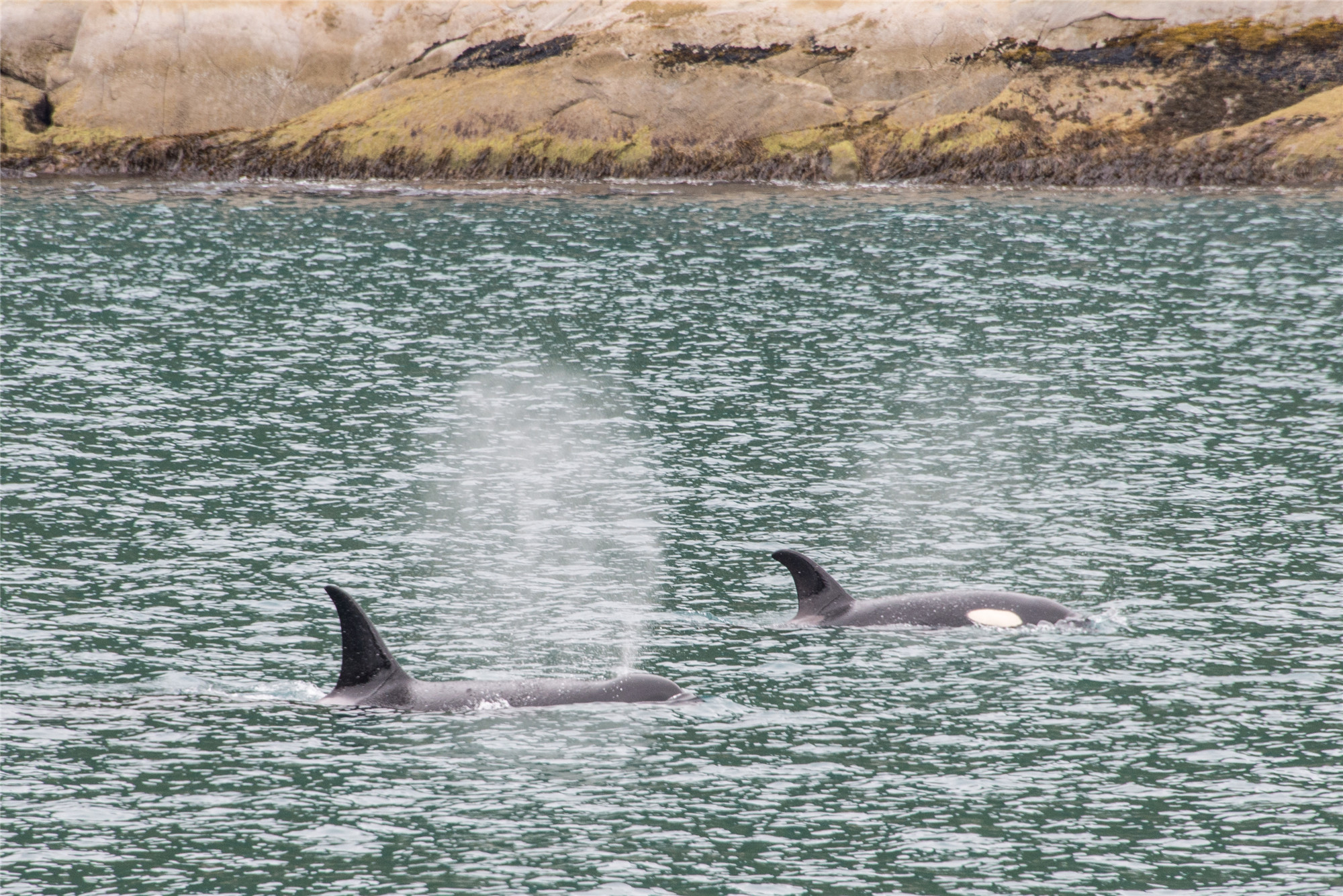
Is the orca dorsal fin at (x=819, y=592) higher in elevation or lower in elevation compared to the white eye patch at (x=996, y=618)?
higher

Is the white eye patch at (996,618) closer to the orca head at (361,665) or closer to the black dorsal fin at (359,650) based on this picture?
the orca head at (361,665)

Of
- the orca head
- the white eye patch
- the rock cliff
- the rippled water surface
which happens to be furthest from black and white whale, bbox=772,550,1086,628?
the rock cliff

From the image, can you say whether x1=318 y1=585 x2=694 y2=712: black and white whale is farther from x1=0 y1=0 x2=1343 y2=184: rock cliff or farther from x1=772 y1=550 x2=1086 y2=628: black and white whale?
x1=0 y1=0 x2=1343 y2=184: rock cliff

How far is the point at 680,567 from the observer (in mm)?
37719

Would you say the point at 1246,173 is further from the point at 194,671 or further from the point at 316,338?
the point at 194,671

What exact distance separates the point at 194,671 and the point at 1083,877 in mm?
16457

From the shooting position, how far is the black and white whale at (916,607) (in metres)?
32.4

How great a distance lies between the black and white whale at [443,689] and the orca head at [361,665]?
1 centimetres

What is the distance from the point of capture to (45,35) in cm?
13862

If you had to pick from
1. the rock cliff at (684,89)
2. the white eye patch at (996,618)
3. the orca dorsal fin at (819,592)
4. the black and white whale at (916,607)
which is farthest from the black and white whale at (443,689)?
the rock cliff at (684,89)

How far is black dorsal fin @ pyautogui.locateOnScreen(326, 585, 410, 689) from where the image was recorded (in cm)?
2689

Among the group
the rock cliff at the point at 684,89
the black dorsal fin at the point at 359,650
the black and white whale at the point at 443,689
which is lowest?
the black and white whale at the point at 443,689

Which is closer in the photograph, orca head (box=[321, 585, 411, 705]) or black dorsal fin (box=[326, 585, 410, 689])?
black dorsal fin (box=[326, 585, 410, 689])

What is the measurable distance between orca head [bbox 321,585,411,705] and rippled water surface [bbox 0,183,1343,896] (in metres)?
0.64
